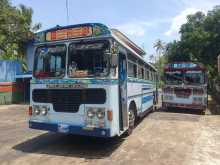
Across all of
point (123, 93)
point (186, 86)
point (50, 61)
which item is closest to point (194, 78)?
point (186, 86)

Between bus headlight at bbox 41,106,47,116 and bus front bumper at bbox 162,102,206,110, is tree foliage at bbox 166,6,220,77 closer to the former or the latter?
bus front bumper at bbox 162,102,206,110

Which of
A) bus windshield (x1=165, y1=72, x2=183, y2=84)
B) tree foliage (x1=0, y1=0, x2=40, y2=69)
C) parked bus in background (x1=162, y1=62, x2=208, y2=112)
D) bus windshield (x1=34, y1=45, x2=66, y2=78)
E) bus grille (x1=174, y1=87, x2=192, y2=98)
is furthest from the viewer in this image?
tree foliage (x1=0, y1=0, x2=40, y2=69)

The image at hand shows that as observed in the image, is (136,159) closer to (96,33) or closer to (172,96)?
(96,33)

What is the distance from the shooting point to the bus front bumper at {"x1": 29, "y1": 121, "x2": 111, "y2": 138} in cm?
789

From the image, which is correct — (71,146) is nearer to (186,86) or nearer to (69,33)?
(69,33)

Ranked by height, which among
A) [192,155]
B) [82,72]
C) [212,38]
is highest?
[212,38]

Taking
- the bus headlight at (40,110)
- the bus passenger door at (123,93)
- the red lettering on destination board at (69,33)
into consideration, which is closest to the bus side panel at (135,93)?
the bus passenger door at (123,93)

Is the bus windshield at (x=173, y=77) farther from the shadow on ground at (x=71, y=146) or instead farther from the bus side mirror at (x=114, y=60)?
the bus side mirror at (x=114, y=60)

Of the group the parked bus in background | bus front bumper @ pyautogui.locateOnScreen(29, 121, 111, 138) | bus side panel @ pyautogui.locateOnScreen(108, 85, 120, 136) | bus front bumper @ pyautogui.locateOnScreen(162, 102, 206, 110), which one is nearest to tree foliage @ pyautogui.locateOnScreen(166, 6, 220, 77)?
the parked bus in background

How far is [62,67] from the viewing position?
8594 millimetres

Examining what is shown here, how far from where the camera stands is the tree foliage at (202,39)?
32.6 meters

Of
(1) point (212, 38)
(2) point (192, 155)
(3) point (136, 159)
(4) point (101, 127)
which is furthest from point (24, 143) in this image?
(1) point (212, 38)

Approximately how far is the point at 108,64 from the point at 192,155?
3438 millimetres

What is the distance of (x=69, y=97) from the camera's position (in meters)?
8.34
